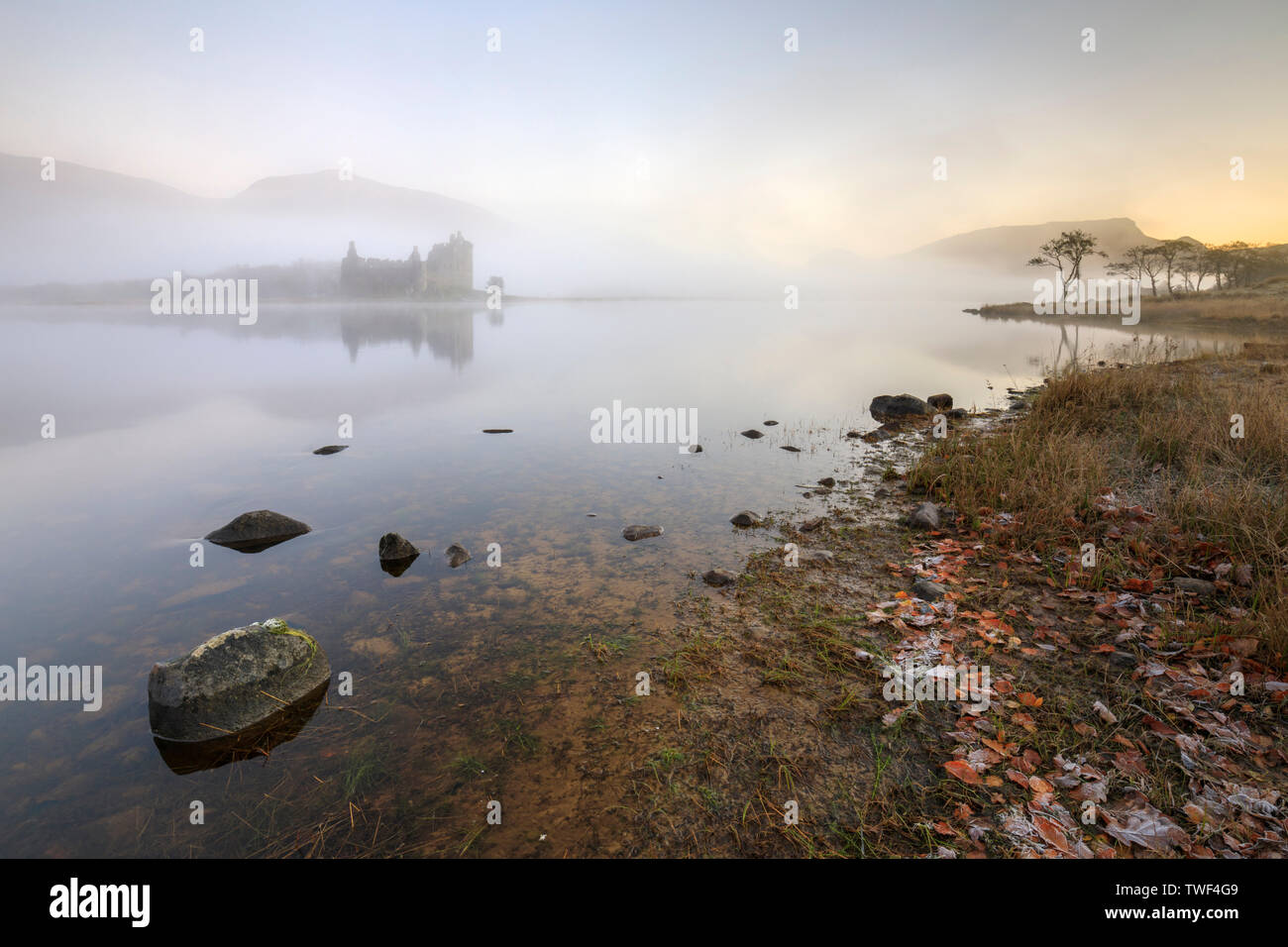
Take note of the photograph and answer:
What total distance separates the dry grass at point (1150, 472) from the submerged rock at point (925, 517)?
0.66m

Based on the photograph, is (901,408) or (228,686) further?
(901,408)

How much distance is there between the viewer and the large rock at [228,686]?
6.43 meters

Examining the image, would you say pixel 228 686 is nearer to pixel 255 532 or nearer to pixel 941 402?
pixel 255 532

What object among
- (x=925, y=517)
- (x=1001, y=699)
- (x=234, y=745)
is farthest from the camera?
(x=925, y=517)

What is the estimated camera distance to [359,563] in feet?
35.7

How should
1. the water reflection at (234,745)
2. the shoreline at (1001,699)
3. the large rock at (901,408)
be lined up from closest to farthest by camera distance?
1. the shoreline at (1001,699)
2. the water reflection at (234,745)
3. the large rock at (901,408)

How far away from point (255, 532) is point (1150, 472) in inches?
783

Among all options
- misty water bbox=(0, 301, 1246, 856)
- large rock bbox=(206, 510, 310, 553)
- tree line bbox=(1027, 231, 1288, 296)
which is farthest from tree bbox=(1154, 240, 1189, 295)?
large rock bbox=(206, 510, 310, 553)

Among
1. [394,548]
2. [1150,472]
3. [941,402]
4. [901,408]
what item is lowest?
[394,548]

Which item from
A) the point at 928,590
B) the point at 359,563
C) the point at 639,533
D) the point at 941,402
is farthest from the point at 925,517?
the point at 941,402

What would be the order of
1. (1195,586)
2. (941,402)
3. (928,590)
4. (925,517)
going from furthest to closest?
(941,402), (925,517), (928,590), (1195,586)

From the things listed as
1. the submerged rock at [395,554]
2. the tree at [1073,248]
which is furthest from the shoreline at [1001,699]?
the tree at [1073,248]

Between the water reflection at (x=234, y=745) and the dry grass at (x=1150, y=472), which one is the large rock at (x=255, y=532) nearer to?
the water reflection at (x=234, y=745)

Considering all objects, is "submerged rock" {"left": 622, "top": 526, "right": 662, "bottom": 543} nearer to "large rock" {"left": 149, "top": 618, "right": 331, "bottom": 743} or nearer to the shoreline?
the shoreline
